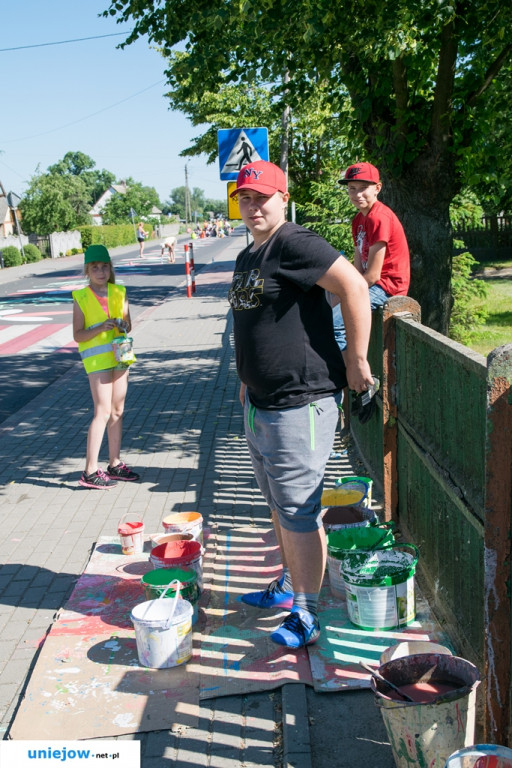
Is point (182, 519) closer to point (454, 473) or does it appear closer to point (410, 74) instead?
point (454, 473)

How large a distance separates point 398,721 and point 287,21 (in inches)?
222

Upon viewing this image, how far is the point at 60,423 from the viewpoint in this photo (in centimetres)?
945

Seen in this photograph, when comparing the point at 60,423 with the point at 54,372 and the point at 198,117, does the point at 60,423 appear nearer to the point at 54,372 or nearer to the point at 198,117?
the point at 54,372

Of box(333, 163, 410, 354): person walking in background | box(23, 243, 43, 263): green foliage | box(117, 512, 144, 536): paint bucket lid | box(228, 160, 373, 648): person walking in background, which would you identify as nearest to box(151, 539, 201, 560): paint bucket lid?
box(117, 512, 144, 536): paint bucket lid

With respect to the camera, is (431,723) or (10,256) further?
(10,256)

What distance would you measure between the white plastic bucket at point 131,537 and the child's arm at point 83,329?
70.7 inches

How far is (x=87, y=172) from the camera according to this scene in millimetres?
161750

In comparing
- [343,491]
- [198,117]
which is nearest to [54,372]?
[343,491]

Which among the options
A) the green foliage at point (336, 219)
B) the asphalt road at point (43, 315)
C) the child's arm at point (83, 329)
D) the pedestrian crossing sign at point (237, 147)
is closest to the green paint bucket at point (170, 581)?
the child's arm at point (83, 329)

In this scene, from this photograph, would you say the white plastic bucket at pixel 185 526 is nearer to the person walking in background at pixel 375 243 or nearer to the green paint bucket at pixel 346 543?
the green paint bucket at pixel 346 543

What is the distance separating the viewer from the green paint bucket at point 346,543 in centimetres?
421

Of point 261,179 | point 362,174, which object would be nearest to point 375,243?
point 362,174

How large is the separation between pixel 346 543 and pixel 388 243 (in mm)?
2213

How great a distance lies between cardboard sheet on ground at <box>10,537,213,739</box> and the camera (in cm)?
331
